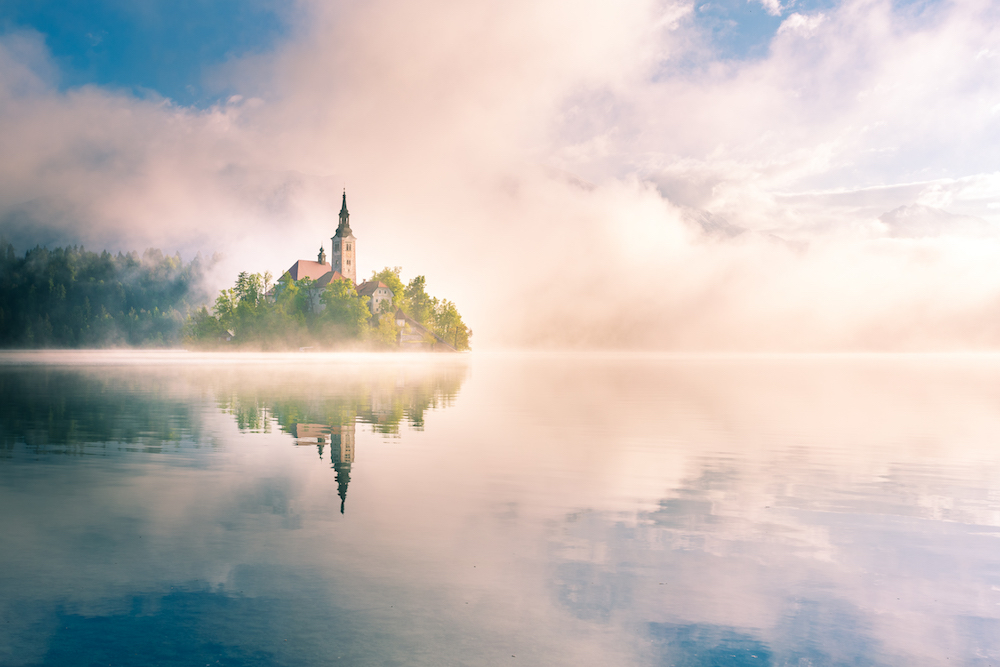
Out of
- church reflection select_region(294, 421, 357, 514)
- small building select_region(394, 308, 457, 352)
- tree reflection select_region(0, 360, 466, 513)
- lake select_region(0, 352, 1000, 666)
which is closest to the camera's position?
lake select_region(0, 352, 1000, 666)

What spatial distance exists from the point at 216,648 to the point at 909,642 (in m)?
7.00

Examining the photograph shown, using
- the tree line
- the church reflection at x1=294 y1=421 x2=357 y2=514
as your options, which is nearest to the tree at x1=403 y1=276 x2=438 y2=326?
the tree line

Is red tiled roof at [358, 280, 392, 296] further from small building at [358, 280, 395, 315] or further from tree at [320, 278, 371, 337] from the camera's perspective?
tree at [320, 278, 371, 337]

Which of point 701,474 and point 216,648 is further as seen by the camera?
point 701,474

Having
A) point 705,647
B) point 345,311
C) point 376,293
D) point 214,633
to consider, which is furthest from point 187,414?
point 376,293

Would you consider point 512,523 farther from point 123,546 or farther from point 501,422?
point 501,422

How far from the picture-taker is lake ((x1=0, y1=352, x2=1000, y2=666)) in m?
7.14

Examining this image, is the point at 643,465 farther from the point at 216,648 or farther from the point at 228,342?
the point at 228,342

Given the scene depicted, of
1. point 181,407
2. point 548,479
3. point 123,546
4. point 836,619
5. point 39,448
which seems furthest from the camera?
point 181,407

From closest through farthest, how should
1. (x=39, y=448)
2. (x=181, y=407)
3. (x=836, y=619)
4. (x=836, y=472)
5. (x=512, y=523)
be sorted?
1. (x=836, y=619)
2. (x=512, y=523)
3. (x=836, y=472)
4. (x=39, y=448)
5. (x=181, y=407)

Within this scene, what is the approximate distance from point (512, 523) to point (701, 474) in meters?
6.69

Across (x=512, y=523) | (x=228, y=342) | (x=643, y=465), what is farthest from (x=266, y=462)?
(x=228, y=342)

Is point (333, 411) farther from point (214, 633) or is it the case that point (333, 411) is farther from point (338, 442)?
point (214, 633)

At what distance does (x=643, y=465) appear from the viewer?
1794cm
